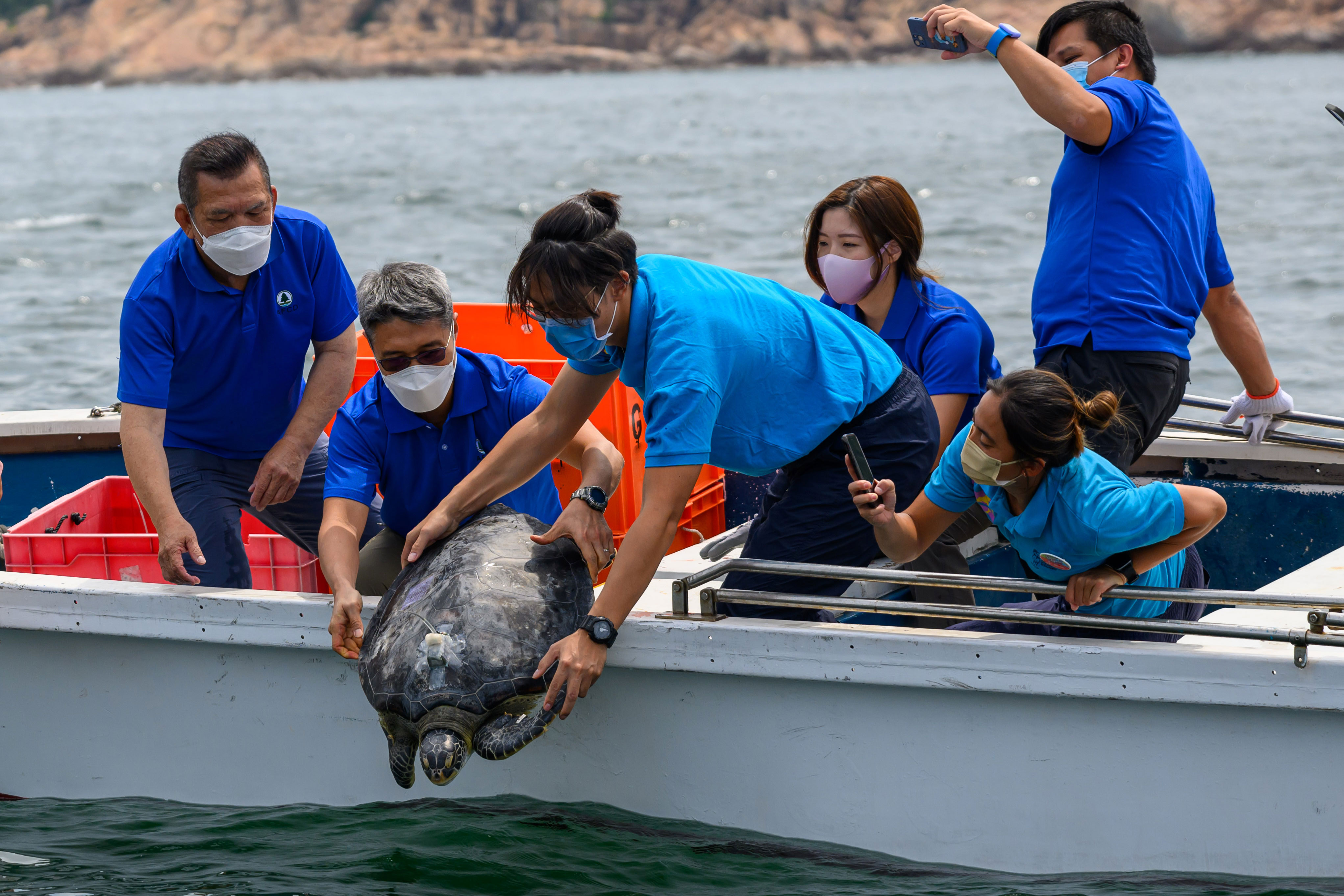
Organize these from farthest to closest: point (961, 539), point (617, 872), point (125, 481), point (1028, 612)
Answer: point (125, 481) < point (961, 539) < point (617, 872) < point (1028, 612)

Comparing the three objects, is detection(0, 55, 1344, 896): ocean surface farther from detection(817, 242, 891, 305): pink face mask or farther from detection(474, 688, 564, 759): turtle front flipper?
detection(817, 242, 891, 305): pink face mask

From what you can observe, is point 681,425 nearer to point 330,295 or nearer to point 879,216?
point 879,216

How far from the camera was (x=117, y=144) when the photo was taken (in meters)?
38.6

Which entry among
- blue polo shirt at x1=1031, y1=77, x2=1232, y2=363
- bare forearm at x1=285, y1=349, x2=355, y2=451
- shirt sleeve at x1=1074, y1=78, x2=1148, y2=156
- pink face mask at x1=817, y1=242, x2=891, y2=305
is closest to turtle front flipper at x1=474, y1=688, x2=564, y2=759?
bare forearm at x1=285, y1=349, x2=355, y2=451

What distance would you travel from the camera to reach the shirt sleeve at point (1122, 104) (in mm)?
3674

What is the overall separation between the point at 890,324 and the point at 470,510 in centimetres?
135

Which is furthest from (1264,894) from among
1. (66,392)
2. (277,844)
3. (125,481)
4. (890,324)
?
(66,392)

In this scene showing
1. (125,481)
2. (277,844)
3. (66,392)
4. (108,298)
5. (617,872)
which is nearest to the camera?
(617,872)

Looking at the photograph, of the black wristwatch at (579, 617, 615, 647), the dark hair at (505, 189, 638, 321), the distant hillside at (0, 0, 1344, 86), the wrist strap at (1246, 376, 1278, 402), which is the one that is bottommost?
the distant hillside at (0, 0, 1344, 86)

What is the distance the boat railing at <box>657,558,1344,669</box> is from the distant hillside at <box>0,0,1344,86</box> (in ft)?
252

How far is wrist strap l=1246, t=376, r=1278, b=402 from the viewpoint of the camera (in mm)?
4551

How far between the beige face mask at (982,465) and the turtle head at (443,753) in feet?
4.27

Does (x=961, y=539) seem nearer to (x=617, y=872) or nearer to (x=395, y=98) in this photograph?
(x=617, y=872)

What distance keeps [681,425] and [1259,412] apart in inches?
95.8
